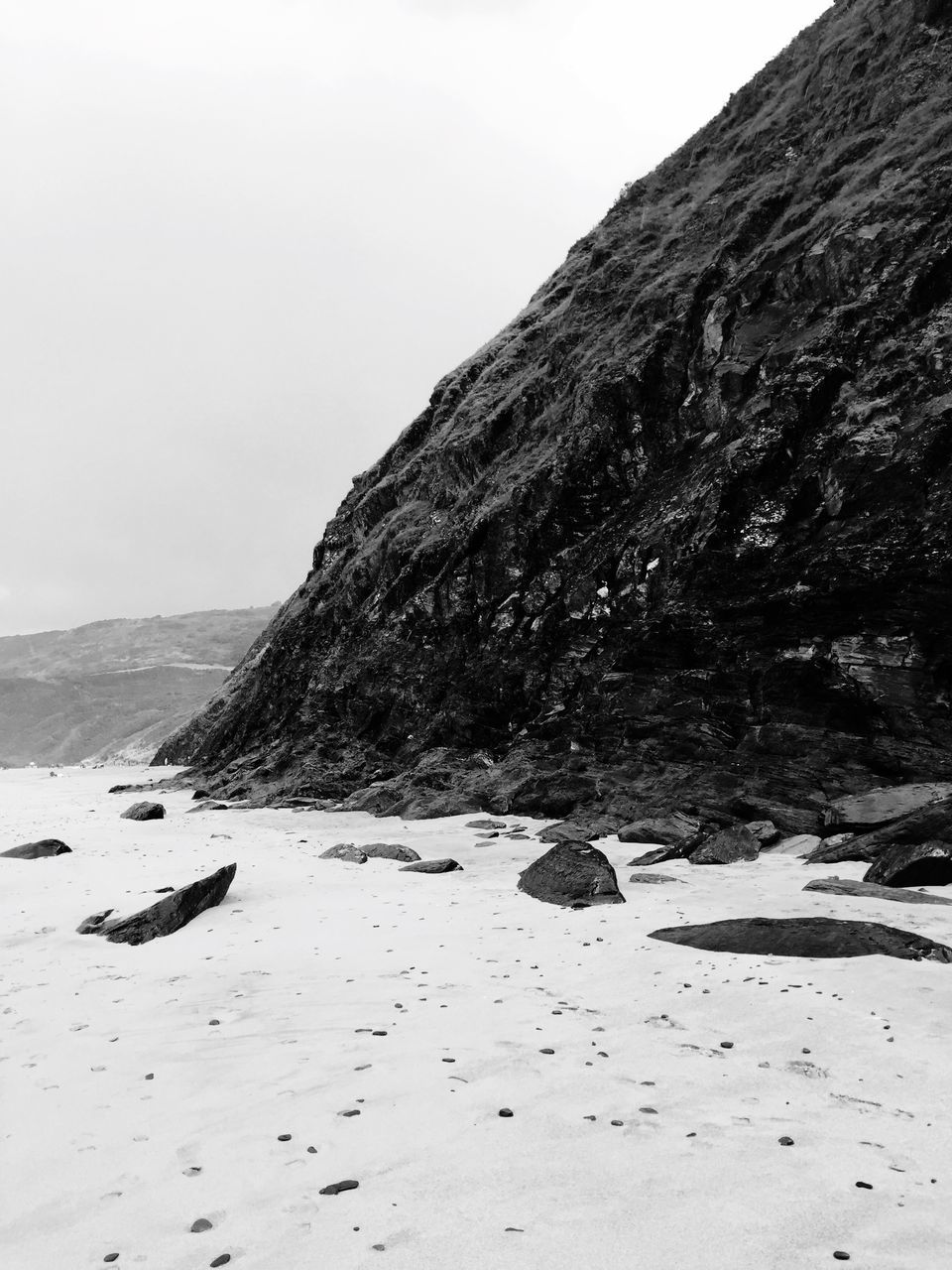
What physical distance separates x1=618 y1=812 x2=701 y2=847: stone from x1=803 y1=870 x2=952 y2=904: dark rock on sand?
353cm

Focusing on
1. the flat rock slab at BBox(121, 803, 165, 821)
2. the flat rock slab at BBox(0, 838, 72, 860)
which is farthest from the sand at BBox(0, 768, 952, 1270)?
the flat rock slab at BBox(121, 803, 165, 821)

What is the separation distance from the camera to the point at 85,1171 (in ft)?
13.3

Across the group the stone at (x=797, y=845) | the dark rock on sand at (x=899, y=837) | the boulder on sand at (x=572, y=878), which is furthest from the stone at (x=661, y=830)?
the boulder on sand at (x=572, y=878)

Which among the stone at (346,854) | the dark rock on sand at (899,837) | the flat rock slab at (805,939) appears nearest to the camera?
the flat rock slab at (805,939)

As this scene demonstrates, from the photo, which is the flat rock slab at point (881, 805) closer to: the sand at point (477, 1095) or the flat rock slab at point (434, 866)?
the sand at point (477, 1095)

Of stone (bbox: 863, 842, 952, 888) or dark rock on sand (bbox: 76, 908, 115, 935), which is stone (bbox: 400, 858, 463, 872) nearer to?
dark rock on sand (bbox: 76, 908, 115, 935)

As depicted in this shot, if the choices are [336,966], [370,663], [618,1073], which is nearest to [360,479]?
[370,663]

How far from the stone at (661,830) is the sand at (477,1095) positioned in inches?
150

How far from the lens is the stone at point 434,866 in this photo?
11789 millimetres

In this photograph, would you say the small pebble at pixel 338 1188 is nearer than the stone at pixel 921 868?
Yes

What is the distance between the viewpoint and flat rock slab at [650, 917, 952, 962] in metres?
6.41

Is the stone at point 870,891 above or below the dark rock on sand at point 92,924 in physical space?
below

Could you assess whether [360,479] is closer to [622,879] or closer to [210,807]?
[210,807]

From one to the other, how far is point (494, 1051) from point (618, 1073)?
3.01ft
